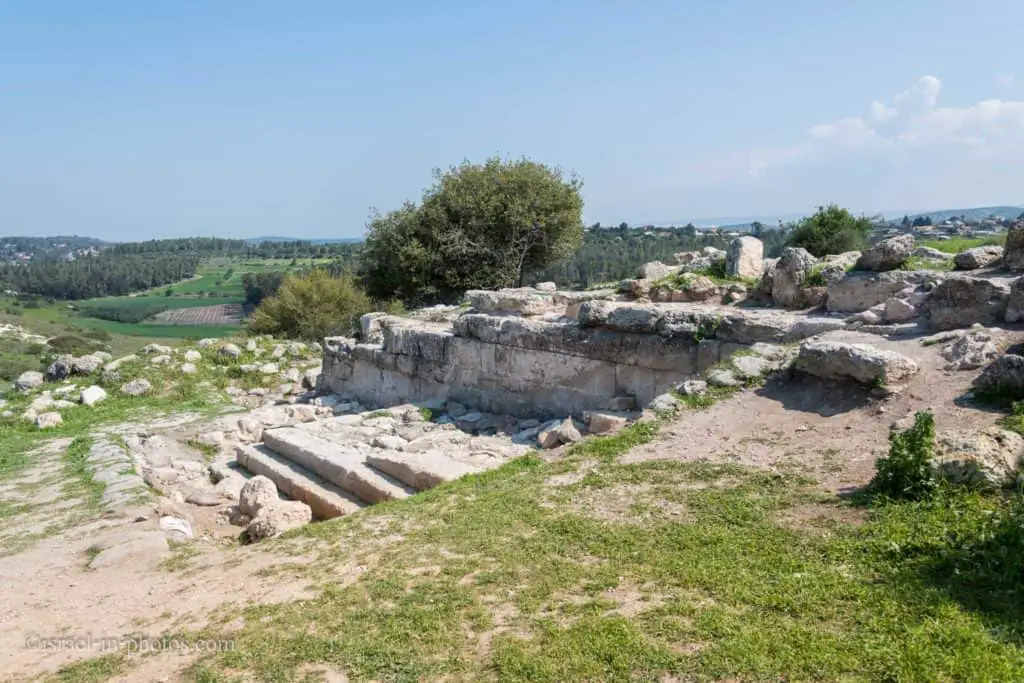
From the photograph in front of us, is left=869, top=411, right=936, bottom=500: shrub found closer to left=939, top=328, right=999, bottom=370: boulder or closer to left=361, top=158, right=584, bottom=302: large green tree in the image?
left=939, top=328, right=999, bottom=370: boulder

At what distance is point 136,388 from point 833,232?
15891mm

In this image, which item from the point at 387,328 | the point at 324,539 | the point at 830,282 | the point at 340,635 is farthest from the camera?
the point at 387,328

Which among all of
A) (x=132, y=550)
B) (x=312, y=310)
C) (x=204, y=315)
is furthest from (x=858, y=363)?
(x=204, y=315)

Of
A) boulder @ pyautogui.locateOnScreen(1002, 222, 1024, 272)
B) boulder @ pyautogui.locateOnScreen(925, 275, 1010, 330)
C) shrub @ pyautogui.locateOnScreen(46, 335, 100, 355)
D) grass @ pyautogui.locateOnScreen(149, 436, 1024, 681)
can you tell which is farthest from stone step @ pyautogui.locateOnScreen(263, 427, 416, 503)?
shrub @ pyautogui.locateOnScreen(46, 335, 100, 355)

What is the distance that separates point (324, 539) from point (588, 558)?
2210 millimetres

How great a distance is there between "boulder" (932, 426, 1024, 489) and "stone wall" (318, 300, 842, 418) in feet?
11.0

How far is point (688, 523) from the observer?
4559mm

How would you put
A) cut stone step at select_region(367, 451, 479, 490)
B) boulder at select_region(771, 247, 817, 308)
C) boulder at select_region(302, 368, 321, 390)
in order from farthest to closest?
boulder at select_region(302, 368, 321, 390) < boulder at select_region(771, 247, 817, 308) < cut stone step at select_region(367, 451, 479, 490)

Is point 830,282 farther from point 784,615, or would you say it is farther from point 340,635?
point 340,635

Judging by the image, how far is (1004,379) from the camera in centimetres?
543

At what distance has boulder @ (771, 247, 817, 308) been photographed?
895cm

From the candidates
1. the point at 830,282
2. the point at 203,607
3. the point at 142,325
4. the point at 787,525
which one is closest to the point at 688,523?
the point at 787,525

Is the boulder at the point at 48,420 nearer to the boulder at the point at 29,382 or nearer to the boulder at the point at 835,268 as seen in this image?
the boulder at the point at 29,382

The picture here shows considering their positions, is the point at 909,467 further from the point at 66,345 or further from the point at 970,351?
the point at 66,345
